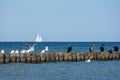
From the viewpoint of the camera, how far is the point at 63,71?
43.0 metres

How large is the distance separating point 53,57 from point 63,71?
777 centimetres

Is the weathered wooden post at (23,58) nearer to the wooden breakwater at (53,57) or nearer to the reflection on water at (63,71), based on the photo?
the wooden breakwater at (53,57)

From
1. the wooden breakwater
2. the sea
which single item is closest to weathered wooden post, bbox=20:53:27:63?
the wooden breakwater

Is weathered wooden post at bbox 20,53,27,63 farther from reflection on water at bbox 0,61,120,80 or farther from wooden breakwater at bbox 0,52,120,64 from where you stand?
reflection on water at bbox 0,61,120,80

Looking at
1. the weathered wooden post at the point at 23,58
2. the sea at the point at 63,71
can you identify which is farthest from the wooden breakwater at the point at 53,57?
the sea at the point at 63,71

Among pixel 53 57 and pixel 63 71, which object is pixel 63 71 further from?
pixel 53 57

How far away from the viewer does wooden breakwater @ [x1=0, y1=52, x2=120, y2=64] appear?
48656 mm

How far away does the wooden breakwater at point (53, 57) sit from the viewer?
48656 mm

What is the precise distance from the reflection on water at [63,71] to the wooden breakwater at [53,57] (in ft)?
2.01

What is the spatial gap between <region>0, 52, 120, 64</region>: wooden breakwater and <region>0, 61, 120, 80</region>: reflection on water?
61 centimetres

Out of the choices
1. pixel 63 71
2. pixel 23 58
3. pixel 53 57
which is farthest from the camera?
pixel 53 57

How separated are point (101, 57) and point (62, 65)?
6.45 metres

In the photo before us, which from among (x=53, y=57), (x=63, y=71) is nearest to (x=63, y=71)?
(x=63, y=71)

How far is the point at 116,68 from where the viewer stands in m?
46.8
